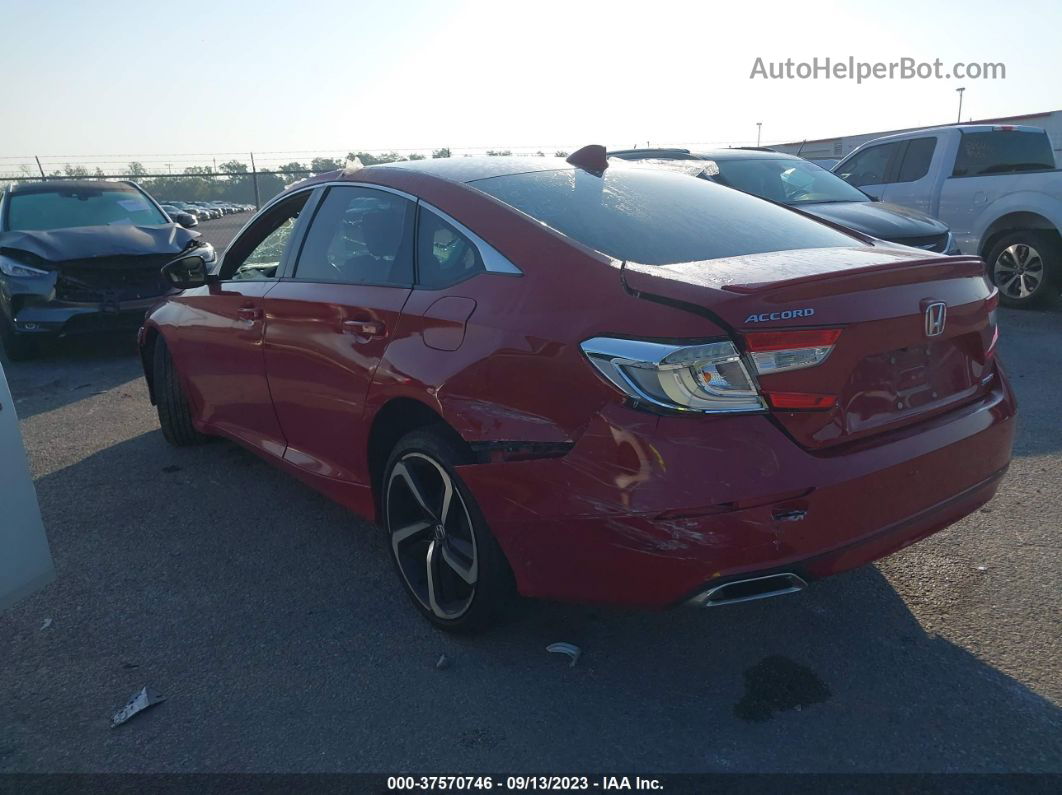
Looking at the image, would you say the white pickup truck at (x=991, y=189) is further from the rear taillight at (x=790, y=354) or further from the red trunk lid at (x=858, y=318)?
the rear taillight at (x=790, y=354)

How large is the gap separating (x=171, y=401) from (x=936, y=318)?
14.1 ft

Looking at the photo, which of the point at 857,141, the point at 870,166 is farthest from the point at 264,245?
the point at 857,141

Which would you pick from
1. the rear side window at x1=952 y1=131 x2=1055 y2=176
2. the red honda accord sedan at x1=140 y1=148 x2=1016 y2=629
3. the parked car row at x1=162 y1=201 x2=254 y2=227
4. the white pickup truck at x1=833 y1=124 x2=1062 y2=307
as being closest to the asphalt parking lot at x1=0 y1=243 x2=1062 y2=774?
the red honda accord sedan at x1=140 y1=148 x2=1016 y2=629

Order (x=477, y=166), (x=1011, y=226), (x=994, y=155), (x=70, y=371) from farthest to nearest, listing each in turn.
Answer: (x=994, y=155), (x=1011, y=226), (x=70, y=371), (x=477, y=166)

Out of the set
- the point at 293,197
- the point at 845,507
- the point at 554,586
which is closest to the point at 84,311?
the point at 293,197

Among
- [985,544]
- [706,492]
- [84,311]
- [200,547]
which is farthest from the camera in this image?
[84,311]

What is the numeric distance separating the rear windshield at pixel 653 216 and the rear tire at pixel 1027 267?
628 cm

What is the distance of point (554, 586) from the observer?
253 cm

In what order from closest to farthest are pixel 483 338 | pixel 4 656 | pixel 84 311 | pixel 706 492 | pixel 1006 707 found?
pixel 706 492 < pixel 1006 707 < pixel 483 338 < pixel 4 656 < pixel 84 311

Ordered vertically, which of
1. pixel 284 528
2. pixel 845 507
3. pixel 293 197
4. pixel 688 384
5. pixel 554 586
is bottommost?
pixel 284 528

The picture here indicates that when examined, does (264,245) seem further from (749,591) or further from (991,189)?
(991,189)

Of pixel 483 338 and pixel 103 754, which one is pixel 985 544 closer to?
pixel 483 338

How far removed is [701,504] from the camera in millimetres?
2186

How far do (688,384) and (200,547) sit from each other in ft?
8.79
